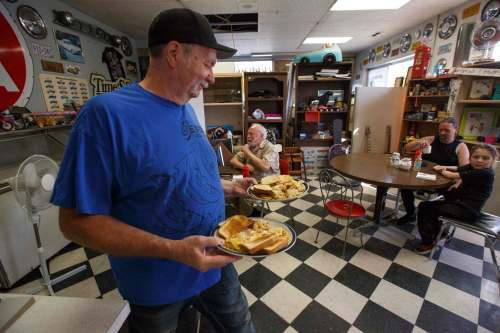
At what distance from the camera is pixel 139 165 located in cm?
61

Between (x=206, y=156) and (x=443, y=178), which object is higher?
(x=206, y=156)

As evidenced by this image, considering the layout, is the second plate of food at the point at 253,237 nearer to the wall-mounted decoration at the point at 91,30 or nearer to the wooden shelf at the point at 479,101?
the wooden shelf at the point at 479,101

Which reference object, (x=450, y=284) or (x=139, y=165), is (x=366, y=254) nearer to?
(x=450, y=284)

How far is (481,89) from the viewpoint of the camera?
2.66 m

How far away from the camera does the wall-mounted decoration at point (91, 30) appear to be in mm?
2561

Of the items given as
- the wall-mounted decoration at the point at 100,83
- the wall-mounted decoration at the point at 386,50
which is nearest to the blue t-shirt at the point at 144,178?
the wall-mounted decoration at the point at 100,83

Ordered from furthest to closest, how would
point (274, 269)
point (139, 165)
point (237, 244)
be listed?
point (274, 269), point (237, 244), point (139, 165)

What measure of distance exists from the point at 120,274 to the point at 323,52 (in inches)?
163

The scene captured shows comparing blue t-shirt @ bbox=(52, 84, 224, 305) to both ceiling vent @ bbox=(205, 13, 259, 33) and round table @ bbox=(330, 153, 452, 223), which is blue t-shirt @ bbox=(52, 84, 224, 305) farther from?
ceiling vent @ bbox=(205, 13, 259, 33)

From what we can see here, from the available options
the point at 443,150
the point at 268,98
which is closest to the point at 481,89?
the point at 443,150

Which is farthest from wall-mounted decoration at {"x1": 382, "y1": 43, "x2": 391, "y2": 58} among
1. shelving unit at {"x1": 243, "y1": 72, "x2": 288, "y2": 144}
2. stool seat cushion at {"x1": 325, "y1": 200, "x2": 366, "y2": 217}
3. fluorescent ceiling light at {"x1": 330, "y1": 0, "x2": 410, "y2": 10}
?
stool seat cushion at {"x1": 325, "y1": 200, "x2": 366, "y2": 217}

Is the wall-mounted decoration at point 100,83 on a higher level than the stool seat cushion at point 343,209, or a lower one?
higher

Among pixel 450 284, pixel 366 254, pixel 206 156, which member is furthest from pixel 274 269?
pixel 206 156

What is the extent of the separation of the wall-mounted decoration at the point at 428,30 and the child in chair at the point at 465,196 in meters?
3.04
